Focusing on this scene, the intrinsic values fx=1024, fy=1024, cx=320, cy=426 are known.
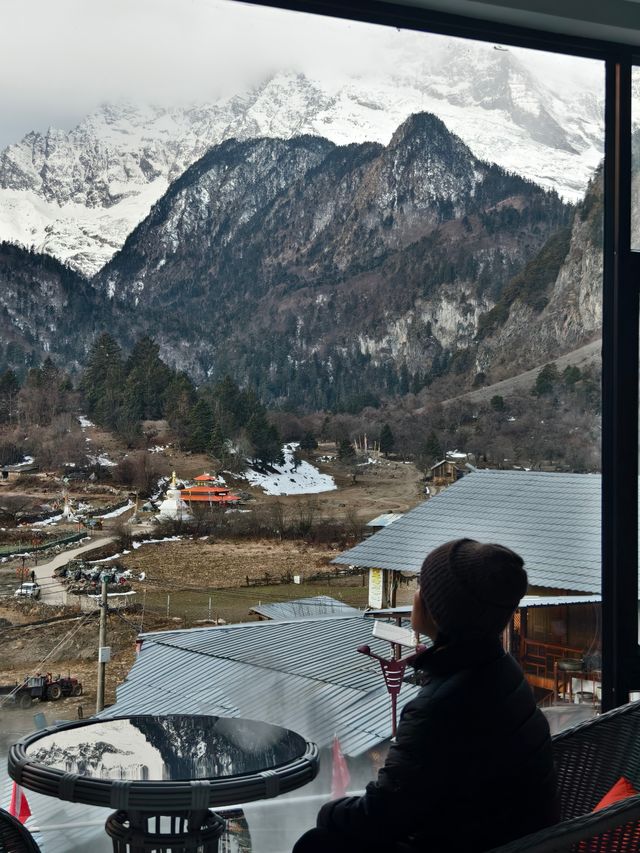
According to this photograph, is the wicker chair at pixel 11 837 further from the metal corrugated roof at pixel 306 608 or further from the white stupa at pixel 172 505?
the metal corrugated roof at pixel 306 608

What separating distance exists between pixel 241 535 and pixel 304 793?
0.92 meters

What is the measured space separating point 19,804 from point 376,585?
1.36m

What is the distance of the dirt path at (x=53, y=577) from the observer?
3164mm

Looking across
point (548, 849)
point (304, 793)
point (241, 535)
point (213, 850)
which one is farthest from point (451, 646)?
point (304, 793)

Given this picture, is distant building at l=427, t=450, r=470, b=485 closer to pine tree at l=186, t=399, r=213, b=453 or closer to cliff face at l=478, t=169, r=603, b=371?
cliff face at l=478, t=169, r=603, b=371

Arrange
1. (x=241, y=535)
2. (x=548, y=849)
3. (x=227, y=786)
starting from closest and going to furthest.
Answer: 1. (x=548, y=849)
2. (x=227, y=786)
3. (x=241, y=535)

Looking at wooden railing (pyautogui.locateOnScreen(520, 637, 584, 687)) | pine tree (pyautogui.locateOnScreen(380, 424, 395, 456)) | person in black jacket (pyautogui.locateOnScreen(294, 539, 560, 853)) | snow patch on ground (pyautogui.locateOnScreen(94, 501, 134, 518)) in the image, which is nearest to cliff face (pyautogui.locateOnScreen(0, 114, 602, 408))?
pine tree (pyautogui.locateOnScreen(380, 424, 395, 456))

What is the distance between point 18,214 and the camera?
10.6ft

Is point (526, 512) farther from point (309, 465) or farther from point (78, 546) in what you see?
point (78, 546)

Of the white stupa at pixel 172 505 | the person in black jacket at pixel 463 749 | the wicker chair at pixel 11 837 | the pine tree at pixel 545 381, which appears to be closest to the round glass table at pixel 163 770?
the wicker chair at pixel 11 837

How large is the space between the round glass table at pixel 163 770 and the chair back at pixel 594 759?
0.58m

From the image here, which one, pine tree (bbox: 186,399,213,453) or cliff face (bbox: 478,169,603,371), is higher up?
cliff face (bbox: 478,169,603,371)

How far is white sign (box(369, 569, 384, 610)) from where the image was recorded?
11.9ft

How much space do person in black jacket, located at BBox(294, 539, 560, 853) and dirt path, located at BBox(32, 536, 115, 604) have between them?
1605 mm
